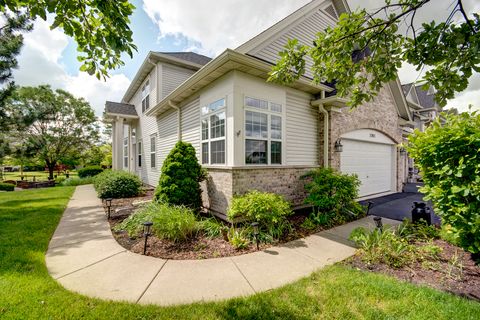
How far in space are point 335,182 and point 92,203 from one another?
9239 mm

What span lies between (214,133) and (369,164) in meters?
7.48

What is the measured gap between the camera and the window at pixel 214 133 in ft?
20.1

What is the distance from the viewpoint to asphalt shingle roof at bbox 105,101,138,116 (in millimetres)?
13306

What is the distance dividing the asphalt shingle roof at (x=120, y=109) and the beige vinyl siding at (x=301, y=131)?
11691mm

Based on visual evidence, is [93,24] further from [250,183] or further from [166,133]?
[166,133]

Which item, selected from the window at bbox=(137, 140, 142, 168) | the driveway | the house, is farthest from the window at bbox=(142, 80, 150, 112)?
the driveway

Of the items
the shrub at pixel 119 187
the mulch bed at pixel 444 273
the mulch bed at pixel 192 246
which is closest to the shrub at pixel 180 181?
the mulch bed at pixel 192 246

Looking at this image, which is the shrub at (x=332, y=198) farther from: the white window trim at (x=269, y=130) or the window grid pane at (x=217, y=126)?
the window grid pane at (x=217, y=126)

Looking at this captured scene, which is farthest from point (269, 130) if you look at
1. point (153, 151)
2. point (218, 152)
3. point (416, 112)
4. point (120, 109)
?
point (416, 112)

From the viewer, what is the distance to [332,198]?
6047 millimetres

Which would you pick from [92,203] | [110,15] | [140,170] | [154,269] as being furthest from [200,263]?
[140,170]

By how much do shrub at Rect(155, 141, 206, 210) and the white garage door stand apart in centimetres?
568

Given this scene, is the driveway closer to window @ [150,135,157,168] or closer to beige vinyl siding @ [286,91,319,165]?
beige vinyl siding @ [286,91,319,165]

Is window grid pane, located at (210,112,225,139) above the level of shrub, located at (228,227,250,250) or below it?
above
